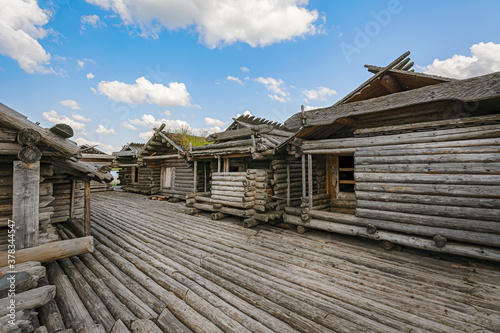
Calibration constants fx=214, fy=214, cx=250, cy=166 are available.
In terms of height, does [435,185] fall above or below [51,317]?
above

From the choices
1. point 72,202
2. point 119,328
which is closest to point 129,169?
point 72,202

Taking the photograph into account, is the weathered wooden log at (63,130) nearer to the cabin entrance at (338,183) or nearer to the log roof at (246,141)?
the log roof at (246,141)

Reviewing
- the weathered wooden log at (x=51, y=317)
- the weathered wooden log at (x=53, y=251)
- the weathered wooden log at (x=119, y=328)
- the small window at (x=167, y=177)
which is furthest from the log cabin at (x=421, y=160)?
the small window at (x=167, y=177)

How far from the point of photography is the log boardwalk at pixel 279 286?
3.05 metres

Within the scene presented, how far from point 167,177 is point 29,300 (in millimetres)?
13799

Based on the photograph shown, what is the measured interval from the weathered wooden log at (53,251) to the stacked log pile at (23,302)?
0.48m

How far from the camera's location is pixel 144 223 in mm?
8641

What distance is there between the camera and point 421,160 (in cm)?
544

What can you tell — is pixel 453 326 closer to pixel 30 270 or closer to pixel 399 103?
pixel 399 103

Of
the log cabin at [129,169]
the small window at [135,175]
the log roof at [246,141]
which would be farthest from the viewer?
the small window at [135,175]

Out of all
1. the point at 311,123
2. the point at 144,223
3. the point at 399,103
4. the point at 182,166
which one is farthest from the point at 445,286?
the point at 182,166

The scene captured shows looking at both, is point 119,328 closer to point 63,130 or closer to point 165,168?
point 63,130

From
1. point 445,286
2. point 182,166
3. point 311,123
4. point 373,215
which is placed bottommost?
point 445,286

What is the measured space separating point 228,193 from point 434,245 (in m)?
6.84
